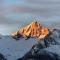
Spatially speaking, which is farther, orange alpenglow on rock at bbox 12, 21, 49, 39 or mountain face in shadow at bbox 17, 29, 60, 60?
orange alpenglow on rock at bbox 12, 21, 49, 39

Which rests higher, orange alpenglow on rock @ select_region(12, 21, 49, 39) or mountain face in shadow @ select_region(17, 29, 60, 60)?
orange alpenglow on rock @ select_region(12, 21, 49, 39)

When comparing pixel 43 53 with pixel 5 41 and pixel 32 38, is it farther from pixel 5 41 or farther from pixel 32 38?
pixel 5 41

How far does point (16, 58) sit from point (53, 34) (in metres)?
1.99

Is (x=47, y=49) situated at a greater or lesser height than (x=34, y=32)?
lesser

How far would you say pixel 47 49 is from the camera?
453 inches

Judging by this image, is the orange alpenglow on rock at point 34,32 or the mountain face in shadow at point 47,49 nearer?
the mountain face in shadow at point 47,49

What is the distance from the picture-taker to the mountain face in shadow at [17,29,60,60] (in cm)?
1073

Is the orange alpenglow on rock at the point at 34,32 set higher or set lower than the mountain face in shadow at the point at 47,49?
higher

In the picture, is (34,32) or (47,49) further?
(34,32)

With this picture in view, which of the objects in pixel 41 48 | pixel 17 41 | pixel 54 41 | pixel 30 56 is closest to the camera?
pixel 30 56

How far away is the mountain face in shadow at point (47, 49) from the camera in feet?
35.2

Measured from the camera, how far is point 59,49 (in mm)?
12414

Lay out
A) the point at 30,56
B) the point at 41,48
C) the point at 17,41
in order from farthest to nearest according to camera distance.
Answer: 1. the point at 17,41
2. the point at 41,48
3. the point at 30,56

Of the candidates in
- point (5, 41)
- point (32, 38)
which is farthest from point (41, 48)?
point (5, 41)
